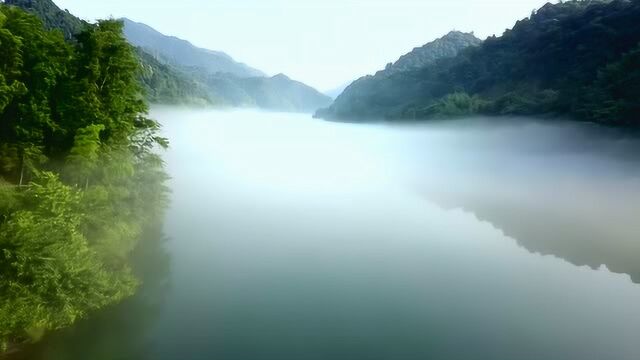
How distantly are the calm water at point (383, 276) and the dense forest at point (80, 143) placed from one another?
369 centimetres

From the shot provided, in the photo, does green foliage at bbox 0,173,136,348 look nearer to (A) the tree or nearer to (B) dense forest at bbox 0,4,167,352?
(B) dense forest at bbox 0,4,167,352

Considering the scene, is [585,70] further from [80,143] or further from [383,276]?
[80,143]

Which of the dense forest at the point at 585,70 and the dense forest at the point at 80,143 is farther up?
the dense forest at the point at 585,70

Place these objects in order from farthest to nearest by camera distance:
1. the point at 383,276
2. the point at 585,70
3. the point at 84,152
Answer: the point at 585,70, the point at 383,276, the point at 84,152

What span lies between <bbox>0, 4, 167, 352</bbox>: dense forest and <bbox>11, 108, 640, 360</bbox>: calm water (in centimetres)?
369

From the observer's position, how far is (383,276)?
1548 inches

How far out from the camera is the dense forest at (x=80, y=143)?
26234mm

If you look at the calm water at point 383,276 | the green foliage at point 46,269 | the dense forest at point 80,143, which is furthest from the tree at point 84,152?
the calm water at point 383,276

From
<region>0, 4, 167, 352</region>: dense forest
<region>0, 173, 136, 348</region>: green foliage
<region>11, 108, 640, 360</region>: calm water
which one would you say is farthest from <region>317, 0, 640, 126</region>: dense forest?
<region>0, 173, 136, 348</region>: green foliage

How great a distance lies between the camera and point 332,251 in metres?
46.9

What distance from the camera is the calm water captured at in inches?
1041

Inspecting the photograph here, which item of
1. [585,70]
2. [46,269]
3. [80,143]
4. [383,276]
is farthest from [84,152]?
[585,70]

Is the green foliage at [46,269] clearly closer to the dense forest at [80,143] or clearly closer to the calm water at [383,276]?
the dense forest at [80,143]

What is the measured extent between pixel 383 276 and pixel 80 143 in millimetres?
27312
